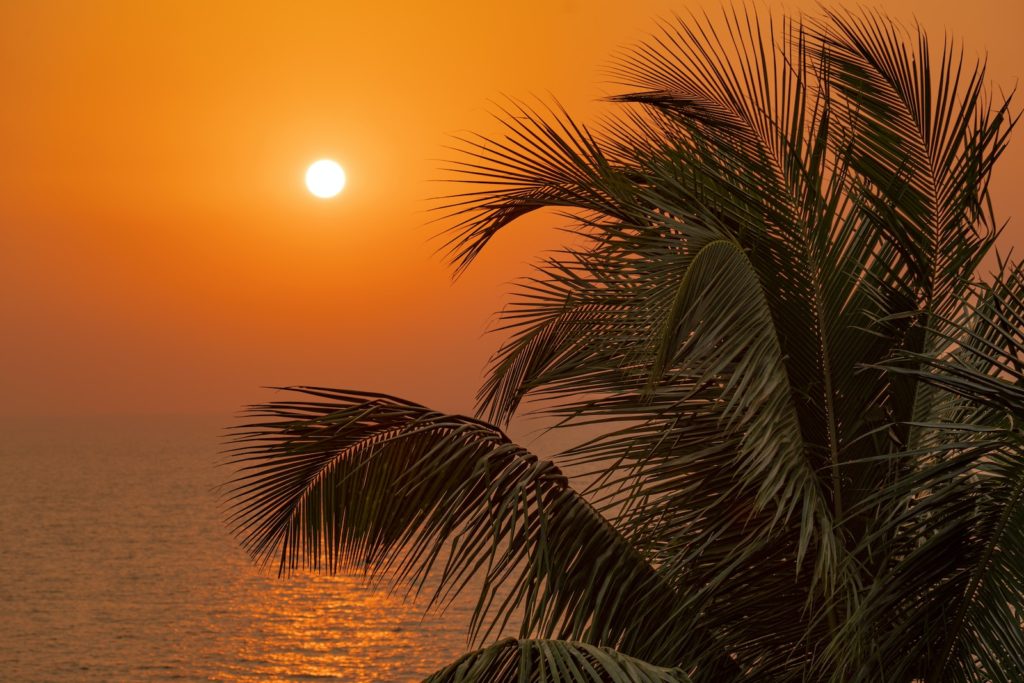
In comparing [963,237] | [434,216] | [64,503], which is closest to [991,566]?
[963,237]

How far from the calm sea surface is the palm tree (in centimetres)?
1669

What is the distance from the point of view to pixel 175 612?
49.9 metres

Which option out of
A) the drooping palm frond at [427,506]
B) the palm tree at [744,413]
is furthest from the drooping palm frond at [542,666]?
the drooping palm frond at [427,506]

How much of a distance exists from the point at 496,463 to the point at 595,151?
156 cm

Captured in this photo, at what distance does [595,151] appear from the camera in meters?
5.43

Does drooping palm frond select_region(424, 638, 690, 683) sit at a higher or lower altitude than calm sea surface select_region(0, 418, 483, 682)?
higher

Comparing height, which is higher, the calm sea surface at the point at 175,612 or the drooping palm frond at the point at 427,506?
the drooping palm frond at the point at 427,506

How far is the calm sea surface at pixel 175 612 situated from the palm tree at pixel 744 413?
16695 millimetres

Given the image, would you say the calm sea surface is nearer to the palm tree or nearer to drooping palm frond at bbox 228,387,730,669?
drooping palm frond at bbox 228,387,730,669

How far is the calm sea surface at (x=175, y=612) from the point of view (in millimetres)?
39031

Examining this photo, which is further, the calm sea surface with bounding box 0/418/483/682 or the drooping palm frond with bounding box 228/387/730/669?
the calm sea surface with bounding box 0/418/483/682

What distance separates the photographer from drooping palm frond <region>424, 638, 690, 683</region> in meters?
3.25

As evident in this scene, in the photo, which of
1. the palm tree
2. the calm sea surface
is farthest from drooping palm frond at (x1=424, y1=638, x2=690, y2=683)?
the calm sea surface

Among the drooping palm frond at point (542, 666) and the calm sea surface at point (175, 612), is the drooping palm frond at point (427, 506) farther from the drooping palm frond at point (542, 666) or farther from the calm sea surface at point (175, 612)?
the calm sea surface at point (175, 612)
